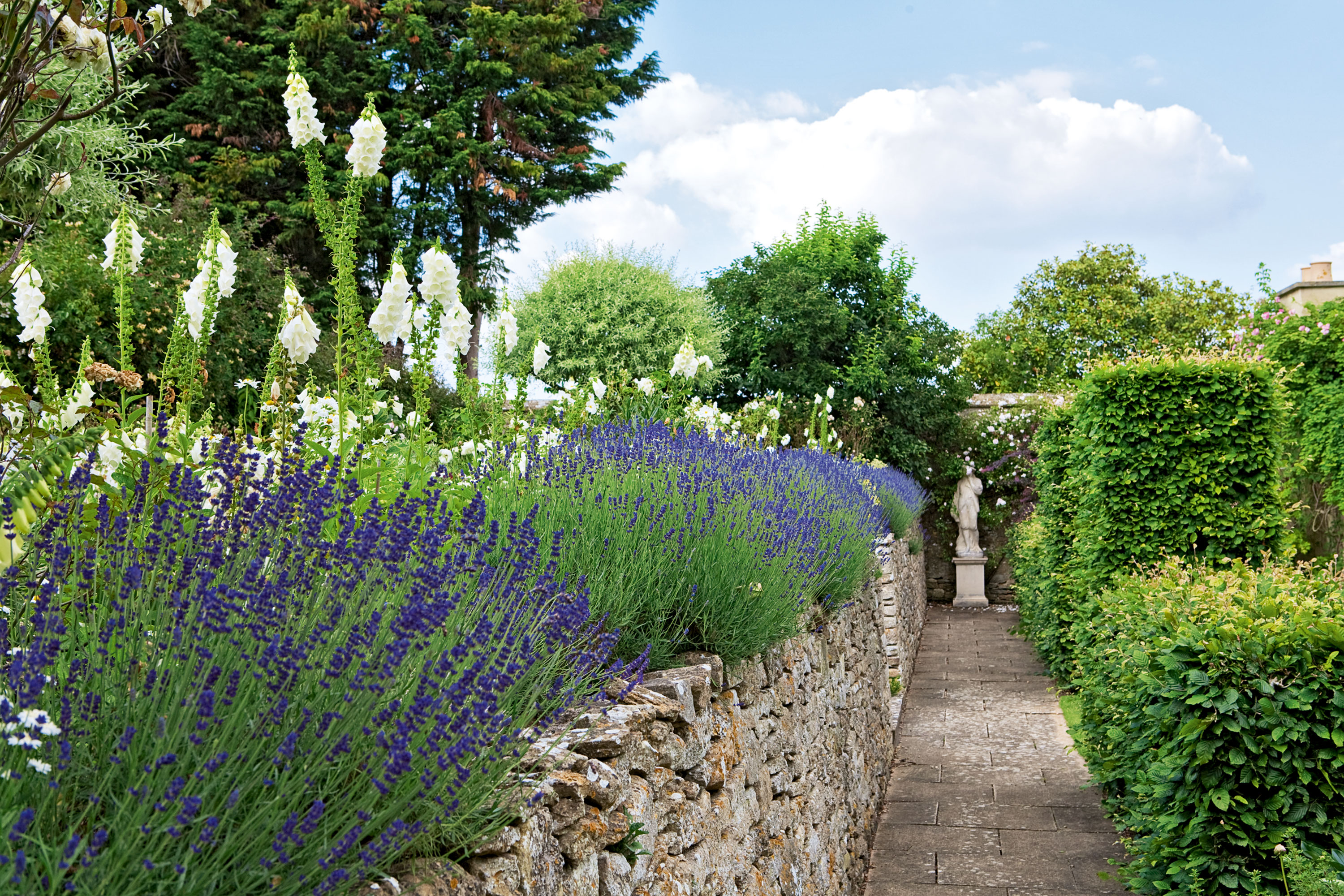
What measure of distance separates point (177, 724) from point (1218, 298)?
30.3 metres

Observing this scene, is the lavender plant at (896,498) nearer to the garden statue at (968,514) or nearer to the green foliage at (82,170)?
the garden statue at (968,514)

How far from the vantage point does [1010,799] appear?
20.8 ft

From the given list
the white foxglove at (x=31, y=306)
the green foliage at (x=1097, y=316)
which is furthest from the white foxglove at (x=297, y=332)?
the green foliage at (x=1097, y=316)

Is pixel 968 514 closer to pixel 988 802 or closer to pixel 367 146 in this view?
pixel 988 802

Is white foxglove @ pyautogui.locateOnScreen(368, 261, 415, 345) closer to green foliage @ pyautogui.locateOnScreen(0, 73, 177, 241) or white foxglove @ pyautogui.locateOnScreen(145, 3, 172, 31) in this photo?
white foxglove @ pyautogui.locateOnScreen(145, 3, 172, 31)

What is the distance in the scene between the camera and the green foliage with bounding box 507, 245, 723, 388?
17.1m

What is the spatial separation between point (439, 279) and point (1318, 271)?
2556cm

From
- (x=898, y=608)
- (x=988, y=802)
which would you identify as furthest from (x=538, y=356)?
(x=898, y=608)

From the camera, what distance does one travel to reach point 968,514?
16219 mm

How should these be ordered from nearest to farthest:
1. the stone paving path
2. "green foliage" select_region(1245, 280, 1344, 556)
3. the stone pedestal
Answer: the stone paving path → "green foliage" select_region(1245, 280, 1344, 556) → the stone pedestal

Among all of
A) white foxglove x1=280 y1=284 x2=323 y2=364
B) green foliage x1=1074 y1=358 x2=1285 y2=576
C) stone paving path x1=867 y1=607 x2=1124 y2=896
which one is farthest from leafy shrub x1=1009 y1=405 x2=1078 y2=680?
white foxglove x1=280 y1=284 x2=323 y2=364

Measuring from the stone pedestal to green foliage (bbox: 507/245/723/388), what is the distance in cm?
560

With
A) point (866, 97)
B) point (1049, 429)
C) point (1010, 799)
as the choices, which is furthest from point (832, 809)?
point (866, 97)

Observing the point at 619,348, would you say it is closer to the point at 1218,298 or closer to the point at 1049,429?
the point at 1049,429
